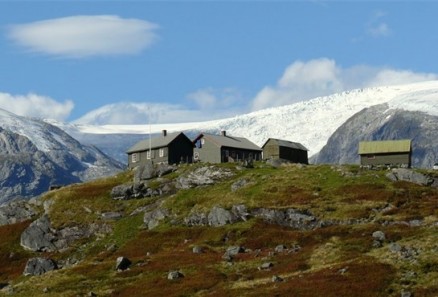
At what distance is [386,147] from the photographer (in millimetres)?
152875

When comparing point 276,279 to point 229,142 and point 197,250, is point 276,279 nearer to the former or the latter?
point 197,250

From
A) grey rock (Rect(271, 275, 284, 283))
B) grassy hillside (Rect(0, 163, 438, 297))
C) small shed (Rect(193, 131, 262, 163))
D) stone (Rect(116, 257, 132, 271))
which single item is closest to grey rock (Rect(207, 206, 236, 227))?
grassy hillside (Rect(0, 163, 438, 297))

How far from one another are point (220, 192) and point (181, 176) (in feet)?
39.2

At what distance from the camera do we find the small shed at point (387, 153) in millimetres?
150625

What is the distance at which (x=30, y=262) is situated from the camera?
4154 inches

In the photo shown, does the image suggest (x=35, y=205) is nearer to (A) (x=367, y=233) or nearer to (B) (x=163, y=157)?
(B) (x=163, y=157)

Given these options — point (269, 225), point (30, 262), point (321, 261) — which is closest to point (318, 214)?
point (269, 225)

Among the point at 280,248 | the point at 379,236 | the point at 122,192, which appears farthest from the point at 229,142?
the point at 379,236

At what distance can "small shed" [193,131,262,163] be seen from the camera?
165562mm

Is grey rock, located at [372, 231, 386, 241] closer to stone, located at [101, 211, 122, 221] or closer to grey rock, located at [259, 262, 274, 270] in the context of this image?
grey rock, located at [259, 262, 274, 270]

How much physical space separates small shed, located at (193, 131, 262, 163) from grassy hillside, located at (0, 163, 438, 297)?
2098 centimetres

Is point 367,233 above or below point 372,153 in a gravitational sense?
below

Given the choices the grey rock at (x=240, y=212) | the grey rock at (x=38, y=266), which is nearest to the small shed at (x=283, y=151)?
the grey rock at (x=240, y=212)

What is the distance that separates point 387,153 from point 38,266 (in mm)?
73049
